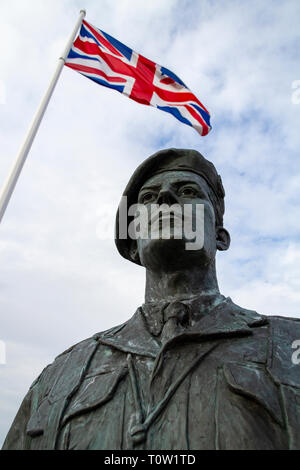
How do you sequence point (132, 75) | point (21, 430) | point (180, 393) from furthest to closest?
point (132, 75) → point (21, 430) → point (180, 393)

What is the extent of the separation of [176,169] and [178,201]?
1.82ft

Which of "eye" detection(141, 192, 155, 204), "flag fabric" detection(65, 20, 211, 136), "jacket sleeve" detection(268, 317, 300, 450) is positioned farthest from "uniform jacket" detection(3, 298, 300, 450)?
"flag fabric" detection(65, 20, 211, 136)

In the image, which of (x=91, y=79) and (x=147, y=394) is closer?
(x=147, y=394)

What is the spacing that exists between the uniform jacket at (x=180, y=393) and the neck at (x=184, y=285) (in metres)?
0.34

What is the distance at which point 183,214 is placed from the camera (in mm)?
4203

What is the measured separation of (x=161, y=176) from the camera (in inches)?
185

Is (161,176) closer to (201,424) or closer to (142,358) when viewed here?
(142,358)

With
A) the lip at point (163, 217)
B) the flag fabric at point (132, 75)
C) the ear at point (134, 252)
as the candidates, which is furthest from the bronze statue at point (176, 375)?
the flag fabric at point (132, 75)

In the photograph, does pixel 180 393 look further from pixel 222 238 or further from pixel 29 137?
pixel 29 137

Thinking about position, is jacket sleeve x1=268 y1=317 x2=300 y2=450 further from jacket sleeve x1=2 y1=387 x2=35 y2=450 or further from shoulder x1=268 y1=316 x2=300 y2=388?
jacket sleeve x1=2 y1=387 x2=35 y2=450

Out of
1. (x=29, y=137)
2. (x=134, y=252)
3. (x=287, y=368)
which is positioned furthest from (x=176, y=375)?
(x=29, y=137)

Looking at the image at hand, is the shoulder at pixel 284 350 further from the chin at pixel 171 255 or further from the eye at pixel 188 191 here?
the eye at pixel 188 191
